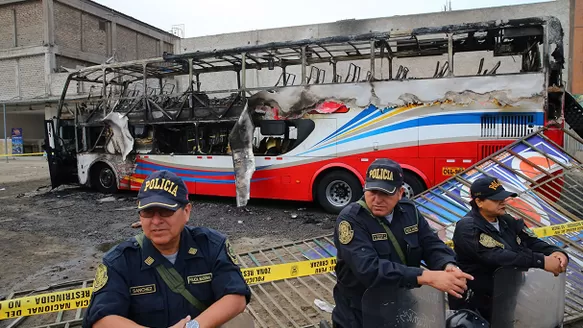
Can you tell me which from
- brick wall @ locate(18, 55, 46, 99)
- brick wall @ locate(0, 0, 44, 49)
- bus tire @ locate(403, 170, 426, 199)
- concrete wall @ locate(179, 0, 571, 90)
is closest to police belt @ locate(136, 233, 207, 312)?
bus tire @ locate(403, 170, 426, 199)

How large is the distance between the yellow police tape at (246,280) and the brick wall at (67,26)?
27.3 m

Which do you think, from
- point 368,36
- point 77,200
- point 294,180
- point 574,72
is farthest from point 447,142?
point 574,72

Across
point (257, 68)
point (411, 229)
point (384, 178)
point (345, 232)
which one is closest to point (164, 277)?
point (345, 232)

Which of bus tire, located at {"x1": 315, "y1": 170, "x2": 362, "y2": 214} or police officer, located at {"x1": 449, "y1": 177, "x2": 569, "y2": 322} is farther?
bus tire, located at {"x1": 315, "y1": 170, "x2": 362, "y2": 214}

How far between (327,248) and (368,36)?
4332 mm

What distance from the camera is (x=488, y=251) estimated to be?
246 centimetres

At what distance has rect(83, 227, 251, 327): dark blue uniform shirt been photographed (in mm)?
1629

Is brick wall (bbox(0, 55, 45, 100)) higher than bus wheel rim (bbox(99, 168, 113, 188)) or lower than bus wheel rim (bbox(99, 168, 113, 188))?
higher

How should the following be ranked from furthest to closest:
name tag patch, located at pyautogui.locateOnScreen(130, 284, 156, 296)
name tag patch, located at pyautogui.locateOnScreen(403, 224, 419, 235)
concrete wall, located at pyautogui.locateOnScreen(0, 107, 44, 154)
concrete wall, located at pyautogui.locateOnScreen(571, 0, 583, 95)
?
1. concrete wall, located at pyautogui.locateOnScreen(0, 107, 44, 154)
2. concrete wall, located at pyautogui.locateOnScreen(571, 0, 583, 95)
3. name tag patch, located at pyautogui.locateOnScreen(403, 224, 419, 235)
4. name tag patch, located at pyautogui.locateOnScreen(130, 284, 156, 296)

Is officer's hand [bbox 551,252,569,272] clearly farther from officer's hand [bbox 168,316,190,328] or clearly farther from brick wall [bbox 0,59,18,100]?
brick wall [bbox 0,59,18,100]

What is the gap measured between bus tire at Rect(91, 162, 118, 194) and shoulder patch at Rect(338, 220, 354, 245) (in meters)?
9.46

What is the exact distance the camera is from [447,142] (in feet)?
22.8

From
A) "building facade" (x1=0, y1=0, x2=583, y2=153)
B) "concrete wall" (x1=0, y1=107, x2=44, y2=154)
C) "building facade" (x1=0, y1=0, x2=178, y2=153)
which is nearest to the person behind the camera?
"building facade" (x1=0, y1=0, x2=583, y2=153)

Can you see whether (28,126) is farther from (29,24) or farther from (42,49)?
(29,24)
